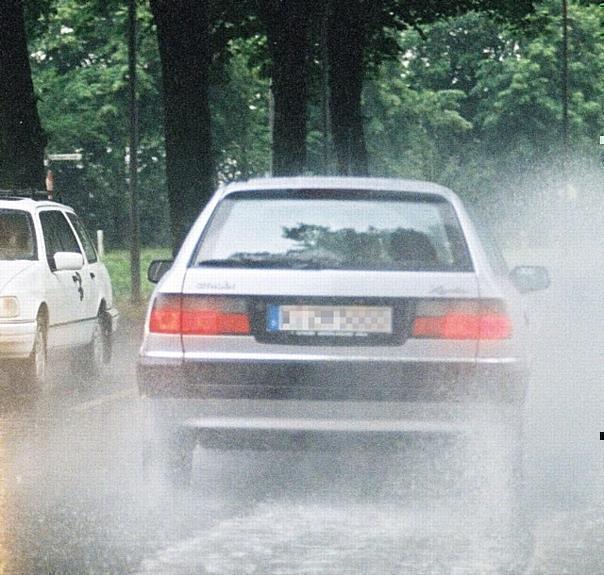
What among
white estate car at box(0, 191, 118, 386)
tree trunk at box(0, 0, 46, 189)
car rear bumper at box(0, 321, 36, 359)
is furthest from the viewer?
tree trunk at box(0, 0, 46, 189)

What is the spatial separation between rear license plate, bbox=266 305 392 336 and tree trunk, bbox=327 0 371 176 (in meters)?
30.1

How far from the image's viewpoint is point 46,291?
15805mm

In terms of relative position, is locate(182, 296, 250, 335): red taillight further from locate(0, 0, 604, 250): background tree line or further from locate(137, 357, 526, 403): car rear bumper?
locate(0, 0, 604, 250): background tree line

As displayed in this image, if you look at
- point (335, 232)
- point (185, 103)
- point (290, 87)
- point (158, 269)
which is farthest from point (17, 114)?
point (335, 232)

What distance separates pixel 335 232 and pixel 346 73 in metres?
29.8

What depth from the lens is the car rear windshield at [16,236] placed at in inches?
645

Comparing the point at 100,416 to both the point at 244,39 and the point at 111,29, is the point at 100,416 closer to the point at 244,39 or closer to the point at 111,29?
the point at 244,39

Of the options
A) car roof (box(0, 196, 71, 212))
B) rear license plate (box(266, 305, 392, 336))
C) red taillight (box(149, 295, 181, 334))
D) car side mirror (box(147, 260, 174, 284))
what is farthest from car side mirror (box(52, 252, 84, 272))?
rear license plate (box(266, 305, 392, 336))

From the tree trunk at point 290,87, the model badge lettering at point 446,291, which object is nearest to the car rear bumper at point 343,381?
the model badge lettering at point 446,291

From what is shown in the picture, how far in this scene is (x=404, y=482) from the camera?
9.83 metres

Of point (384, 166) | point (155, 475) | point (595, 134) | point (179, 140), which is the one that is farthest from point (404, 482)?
point (595, 134)

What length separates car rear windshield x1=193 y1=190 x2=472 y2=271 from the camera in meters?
9.06

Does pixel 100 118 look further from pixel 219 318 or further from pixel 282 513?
pixel 282 513

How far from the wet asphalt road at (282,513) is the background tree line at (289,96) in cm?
1514
